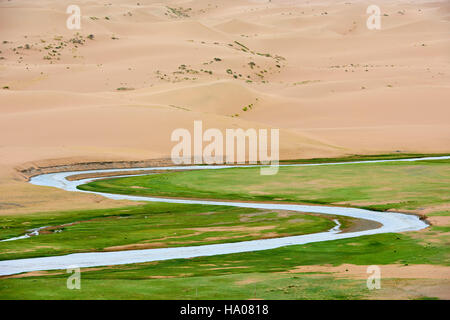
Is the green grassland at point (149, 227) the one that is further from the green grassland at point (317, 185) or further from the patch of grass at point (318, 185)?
the green grassland at point (317, 185)

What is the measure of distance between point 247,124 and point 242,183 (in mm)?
23399

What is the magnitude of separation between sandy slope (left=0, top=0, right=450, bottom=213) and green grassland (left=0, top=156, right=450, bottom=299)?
6055 millimetres

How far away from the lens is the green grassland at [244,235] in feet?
55.4

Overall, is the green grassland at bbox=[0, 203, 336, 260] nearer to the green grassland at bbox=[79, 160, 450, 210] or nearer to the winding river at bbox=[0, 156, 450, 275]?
the winding river at bbox=[0, 156, 450, 275]

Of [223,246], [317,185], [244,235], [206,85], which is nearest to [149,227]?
[244,235]

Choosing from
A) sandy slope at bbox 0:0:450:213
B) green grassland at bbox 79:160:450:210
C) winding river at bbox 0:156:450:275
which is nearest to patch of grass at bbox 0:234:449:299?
winding river at bbox 0:156:450:275

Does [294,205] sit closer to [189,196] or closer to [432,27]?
[189,196]

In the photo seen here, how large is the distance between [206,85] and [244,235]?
206ft

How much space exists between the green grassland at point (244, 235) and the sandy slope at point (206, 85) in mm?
6055

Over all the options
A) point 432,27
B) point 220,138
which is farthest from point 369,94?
point 432,27

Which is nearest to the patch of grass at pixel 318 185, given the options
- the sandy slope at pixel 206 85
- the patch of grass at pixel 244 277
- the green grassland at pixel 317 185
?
the green grassland at pixel 317 185

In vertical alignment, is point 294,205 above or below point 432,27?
below

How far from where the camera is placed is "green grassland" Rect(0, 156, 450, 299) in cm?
1689

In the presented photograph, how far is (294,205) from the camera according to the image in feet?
110
